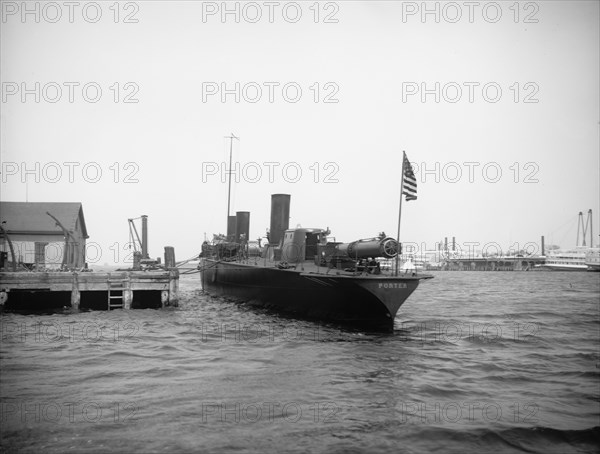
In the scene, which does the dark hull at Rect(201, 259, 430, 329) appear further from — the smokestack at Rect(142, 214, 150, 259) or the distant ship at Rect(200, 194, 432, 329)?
the smokestack at Rect(142, 214, 150, 259)

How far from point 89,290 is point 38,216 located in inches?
660

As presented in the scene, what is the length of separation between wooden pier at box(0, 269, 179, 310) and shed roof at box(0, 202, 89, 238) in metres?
12.6

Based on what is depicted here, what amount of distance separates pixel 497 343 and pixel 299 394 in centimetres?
911

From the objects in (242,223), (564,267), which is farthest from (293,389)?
(564,267)

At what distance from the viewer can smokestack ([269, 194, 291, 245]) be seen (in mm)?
26406

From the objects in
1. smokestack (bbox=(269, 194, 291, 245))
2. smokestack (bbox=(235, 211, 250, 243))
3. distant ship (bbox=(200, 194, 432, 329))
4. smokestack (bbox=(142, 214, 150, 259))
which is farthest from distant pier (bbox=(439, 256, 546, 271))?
smokestack (bbox=(142, 214, 150, 259))

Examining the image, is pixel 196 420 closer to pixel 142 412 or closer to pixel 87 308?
pixel 142 412

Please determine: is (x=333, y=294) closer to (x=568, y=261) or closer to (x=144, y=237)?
(x=144, y=237)

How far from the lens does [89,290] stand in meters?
22.9

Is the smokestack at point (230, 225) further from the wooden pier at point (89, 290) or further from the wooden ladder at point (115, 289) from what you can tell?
the wooden ladder at point (115, 289)

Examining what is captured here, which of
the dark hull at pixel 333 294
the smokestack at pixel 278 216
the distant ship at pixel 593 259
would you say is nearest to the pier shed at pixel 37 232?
the smokestack at pixel 278 216

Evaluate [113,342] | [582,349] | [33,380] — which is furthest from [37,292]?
[582,349]

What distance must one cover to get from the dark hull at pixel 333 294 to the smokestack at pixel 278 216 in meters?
3.65

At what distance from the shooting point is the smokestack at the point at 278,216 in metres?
26.4
